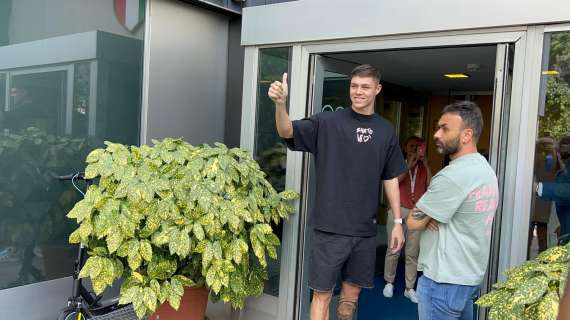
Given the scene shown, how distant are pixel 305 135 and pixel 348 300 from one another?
1.05 metres

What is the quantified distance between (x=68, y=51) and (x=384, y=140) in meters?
2.35

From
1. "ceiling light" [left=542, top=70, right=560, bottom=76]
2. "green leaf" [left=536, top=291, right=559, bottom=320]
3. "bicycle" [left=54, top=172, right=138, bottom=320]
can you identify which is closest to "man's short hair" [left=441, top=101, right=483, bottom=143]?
"ceiling light" [left=542, top=70, right=560, bottom=76]

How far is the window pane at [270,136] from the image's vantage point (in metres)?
3.78

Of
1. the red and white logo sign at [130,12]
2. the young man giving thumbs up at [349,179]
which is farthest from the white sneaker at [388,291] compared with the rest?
the red and white logo sign at [130,12]

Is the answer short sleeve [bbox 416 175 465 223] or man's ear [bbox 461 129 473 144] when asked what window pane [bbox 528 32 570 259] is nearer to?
man's ear [bbox 461 129 473 144]

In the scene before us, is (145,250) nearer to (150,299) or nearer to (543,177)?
(150,299)

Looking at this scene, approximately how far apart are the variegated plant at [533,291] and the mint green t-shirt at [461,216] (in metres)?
0.22

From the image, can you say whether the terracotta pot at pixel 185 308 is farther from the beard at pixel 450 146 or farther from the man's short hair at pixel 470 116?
the man's short hair at pixel 470 116

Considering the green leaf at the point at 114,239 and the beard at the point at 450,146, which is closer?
the beard at the point at 450,146

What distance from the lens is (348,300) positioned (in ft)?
10.4

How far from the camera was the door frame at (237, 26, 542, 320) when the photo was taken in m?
2.75

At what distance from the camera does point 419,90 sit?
25.5ft

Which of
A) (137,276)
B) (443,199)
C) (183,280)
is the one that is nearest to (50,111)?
(137,276)

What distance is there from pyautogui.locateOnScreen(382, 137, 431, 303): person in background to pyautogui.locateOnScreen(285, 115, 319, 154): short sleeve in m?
1.94
